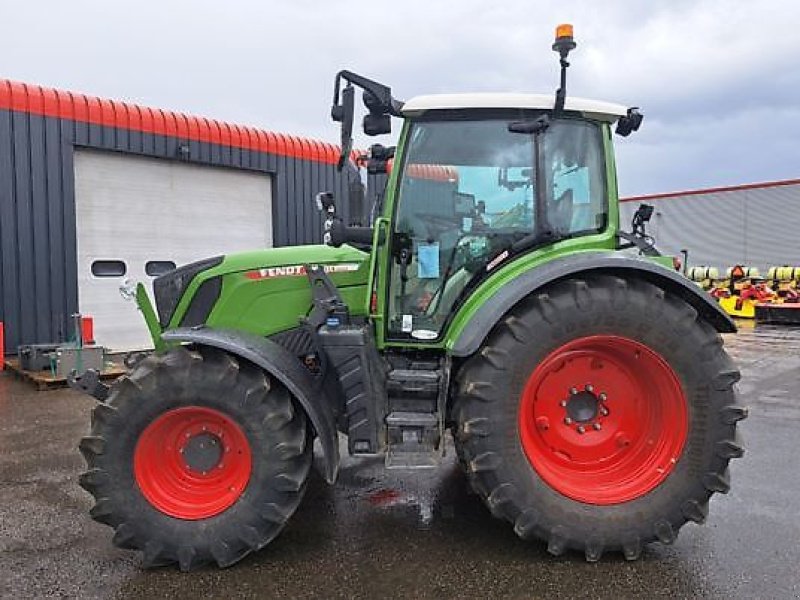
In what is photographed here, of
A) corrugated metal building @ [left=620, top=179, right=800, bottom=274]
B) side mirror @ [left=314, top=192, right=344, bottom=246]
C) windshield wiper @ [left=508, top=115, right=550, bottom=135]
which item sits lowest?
side mirror @ [left=314, top=192, right=344, bottom=246]

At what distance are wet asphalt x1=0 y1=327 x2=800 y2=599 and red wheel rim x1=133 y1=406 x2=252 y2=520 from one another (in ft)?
1.06

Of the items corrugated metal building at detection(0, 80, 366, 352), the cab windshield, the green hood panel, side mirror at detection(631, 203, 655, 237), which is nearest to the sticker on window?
the cab windshield

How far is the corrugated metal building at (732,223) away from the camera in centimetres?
2078

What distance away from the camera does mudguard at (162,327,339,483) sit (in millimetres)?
3150

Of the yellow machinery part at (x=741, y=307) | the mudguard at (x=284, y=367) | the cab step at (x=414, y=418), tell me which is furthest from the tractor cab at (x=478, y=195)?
the yellow machinery part at (x=741, y=307)

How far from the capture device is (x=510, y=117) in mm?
3521

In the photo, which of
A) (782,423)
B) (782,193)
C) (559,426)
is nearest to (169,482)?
(559,426)

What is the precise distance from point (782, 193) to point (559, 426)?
2114cm

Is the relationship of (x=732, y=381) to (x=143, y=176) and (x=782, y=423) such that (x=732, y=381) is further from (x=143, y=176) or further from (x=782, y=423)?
(x=143, y=176)

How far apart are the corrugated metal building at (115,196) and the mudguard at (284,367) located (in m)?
7.10

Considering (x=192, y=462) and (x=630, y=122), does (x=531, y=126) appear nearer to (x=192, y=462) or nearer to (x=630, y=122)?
Result: (x=630, y=122)

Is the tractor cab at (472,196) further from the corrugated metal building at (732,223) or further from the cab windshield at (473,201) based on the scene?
the corrugated metal building at (732,223)

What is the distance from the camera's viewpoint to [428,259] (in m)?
3.59

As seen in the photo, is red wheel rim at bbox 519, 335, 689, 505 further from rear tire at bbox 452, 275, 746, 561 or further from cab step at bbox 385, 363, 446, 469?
cab step at bbox 385, 363, 446, 469
